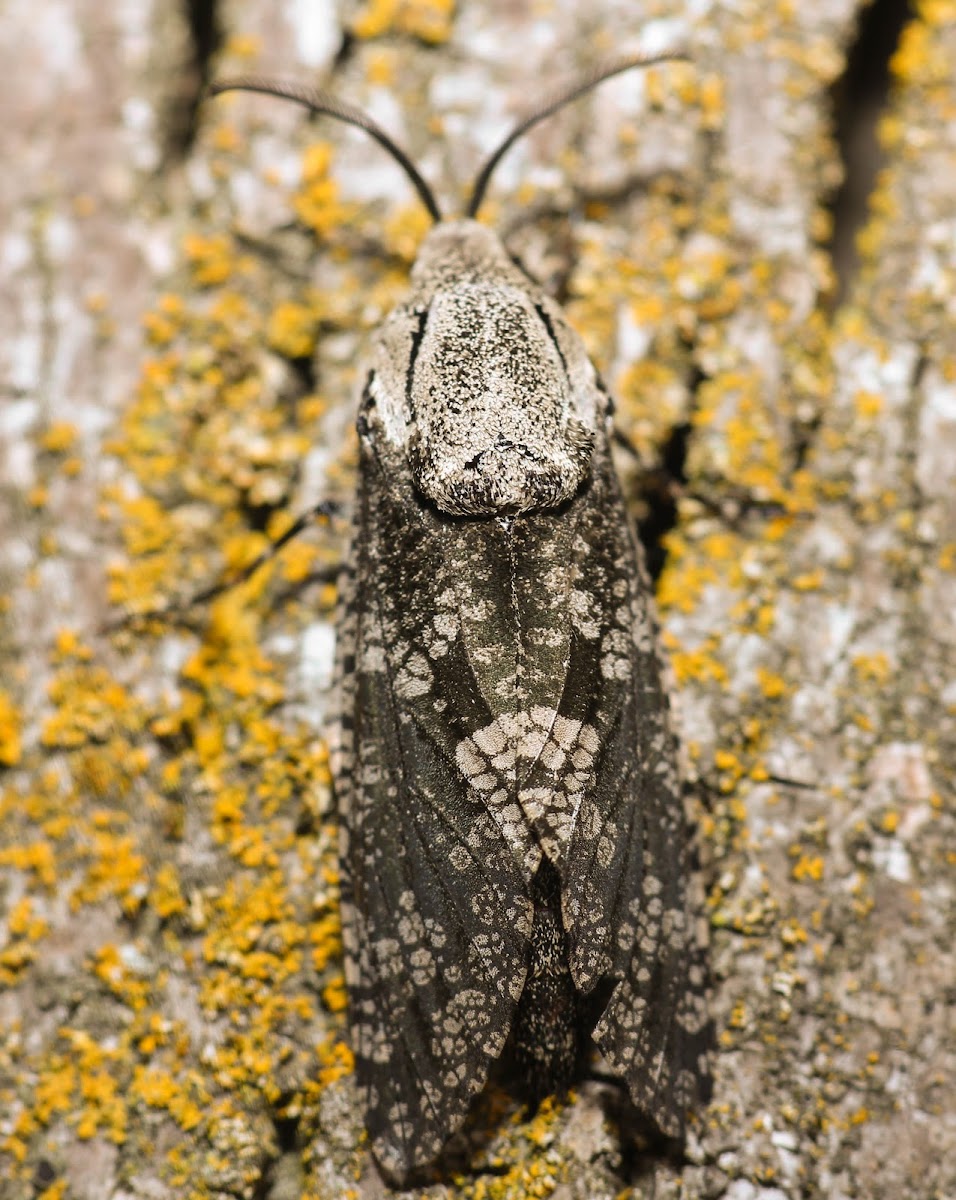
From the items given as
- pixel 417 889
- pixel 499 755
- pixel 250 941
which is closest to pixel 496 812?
pixel 499 755

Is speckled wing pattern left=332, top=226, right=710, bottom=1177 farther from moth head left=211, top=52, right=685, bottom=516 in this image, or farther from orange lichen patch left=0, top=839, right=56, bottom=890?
orange lichen patch left=0, top=839, right=56, bottom=890

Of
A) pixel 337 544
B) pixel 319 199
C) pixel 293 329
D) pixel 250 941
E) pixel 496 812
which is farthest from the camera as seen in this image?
pixel 319 199

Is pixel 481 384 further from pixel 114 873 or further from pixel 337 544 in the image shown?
pixel 114 873

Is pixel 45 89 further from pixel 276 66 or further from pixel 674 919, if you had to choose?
pixel 674 919

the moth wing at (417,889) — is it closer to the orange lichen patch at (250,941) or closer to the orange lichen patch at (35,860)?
the orange lichen patch at (250,941)

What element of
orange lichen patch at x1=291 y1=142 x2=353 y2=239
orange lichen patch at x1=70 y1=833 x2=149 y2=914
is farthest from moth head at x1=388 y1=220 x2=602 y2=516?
orange lichen patch at x1=70 y1=833 x2=149 y2=914

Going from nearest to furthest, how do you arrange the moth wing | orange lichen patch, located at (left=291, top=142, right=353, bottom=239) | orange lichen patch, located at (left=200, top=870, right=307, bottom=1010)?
the moth wing < orange lichen patch, located at (left=200, top=870, right=307, bottom=1010) < orange lichen patch, located at (left=291, top=142, right=353, bottom=239)
